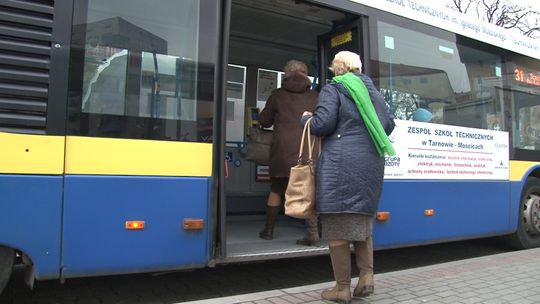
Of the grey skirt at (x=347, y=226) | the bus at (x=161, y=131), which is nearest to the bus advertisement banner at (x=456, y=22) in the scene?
the bus at (x=161, y=131)

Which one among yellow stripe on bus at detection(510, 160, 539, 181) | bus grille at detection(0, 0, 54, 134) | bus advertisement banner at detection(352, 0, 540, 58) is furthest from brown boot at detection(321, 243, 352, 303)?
yellow stripe on bus at detection(510, 160, 539, 181)

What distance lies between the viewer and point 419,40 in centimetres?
552

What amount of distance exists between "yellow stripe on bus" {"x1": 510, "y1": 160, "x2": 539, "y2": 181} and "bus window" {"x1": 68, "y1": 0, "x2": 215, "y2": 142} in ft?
14.2

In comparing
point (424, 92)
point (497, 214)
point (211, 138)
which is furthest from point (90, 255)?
point (497, 214)

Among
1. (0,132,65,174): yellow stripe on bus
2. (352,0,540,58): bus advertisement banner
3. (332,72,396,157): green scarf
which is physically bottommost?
(0,132,65,174): yellow stripe on bus

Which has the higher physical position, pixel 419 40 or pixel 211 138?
pixel 419 40

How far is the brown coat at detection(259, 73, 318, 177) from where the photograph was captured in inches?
194

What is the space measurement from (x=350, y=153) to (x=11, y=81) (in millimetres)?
2329

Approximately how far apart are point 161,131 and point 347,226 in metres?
1.54

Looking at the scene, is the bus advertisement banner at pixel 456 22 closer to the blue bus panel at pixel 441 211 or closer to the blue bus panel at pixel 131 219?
the blue bus panel at pixel 441 211

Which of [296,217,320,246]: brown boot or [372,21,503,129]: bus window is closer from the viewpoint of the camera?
[296,217,320,246]: brown boot

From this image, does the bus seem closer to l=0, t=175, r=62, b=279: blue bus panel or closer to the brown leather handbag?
l=0, t=175, r=62, b=279: blue bus panel

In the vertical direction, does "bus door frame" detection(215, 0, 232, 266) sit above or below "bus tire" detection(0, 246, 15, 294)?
above

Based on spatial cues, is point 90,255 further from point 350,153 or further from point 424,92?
point 424,92
